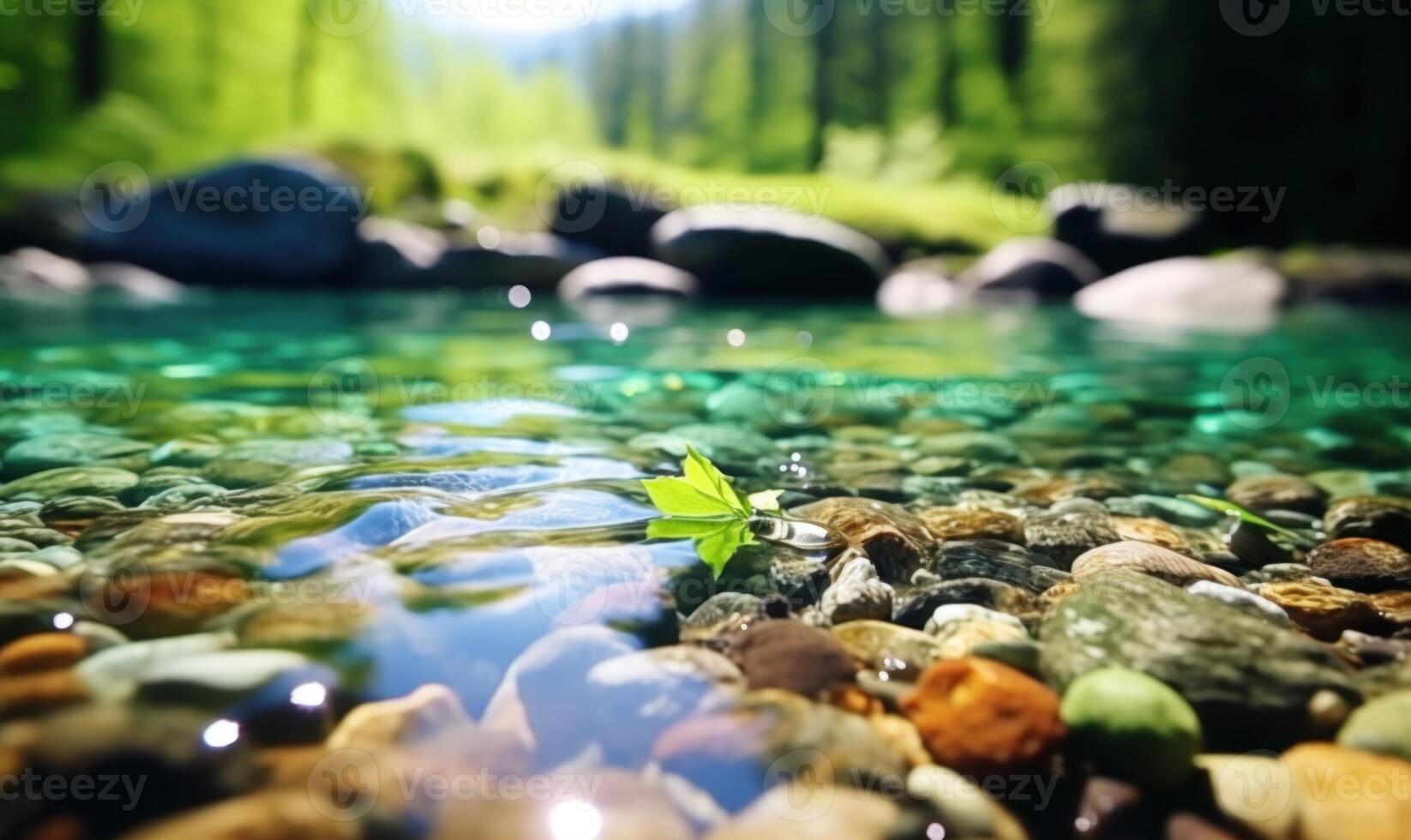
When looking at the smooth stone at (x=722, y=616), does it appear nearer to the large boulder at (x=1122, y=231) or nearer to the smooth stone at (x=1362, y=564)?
the smooth stone at (x=1362, y=564)

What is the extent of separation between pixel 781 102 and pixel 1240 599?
3659 cm

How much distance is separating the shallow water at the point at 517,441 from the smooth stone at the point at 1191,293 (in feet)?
13.0

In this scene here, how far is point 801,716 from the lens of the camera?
4.02ft

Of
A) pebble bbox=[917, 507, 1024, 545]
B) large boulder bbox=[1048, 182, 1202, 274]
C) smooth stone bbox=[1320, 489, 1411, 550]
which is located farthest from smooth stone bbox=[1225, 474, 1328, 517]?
large boulder bbox=[1048, 182, 1202, 274]

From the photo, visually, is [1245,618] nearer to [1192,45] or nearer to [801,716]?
[801,716]

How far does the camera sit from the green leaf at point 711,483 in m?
1.85

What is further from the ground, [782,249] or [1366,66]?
[1366,66]

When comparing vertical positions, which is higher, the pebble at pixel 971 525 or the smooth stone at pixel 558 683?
the pebble at pixel 971 525

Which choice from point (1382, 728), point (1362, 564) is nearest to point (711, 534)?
point (1382, 728)

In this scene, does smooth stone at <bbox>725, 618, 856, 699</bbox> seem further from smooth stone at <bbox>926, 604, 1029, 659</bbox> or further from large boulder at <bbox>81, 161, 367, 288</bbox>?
large boulder at <bbox>81, 161, 367, 288</bbox>

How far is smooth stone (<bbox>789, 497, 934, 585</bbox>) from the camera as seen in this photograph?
1800 mm

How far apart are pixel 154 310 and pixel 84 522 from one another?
8.06 meters

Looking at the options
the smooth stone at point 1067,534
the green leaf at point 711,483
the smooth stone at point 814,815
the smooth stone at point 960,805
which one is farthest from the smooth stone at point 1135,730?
the green leaf at point 711,483

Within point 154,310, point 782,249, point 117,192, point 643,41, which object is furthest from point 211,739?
point 643,41
